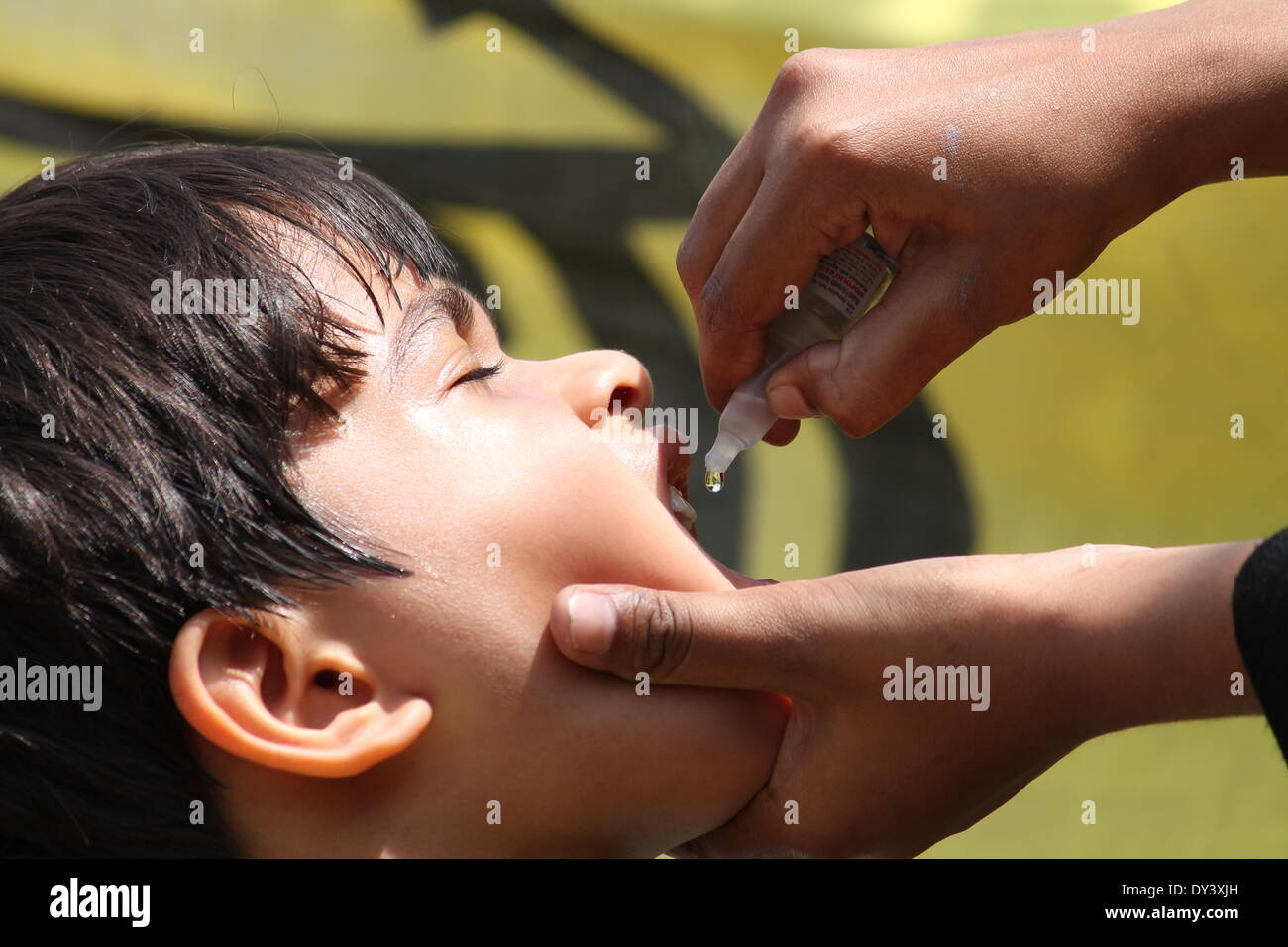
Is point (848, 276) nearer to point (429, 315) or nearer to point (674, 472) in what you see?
point (674, 472)

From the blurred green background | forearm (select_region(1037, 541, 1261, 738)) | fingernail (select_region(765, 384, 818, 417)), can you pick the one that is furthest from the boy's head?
the blurred green background

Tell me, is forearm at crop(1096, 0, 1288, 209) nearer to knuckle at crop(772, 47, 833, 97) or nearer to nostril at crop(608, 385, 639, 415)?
knuckle at crop(772, 47, 833, 97)

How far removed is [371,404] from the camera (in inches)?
36.1

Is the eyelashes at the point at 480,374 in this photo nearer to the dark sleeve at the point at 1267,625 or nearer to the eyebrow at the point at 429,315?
the eyebrow at the point at 429,315

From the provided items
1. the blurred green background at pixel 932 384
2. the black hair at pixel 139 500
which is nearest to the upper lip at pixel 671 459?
the black hair at pixel 139 500

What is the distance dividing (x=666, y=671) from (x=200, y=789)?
14.7 inches

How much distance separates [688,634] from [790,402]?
0.78 ft

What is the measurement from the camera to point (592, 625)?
0.86 metres

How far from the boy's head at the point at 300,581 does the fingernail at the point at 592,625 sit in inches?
1.6

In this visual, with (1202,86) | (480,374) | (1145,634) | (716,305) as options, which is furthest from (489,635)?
(1202,86)

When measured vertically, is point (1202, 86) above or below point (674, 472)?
above

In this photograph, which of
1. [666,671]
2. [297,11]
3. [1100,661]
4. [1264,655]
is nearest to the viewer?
[1264,655]
